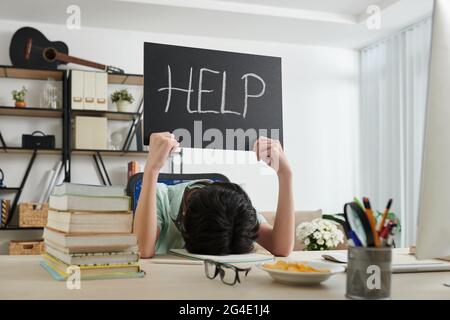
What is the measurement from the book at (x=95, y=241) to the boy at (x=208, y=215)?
0.90 ft

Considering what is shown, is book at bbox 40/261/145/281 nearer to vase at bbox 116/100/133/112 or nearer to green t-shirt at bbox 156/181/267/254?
green t-shirt at bbox 156/181/267/254

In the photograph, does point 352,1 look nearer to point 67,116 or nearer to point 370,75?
point 370,75

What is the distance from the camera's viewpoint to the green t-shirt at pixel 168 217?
5.73 ft

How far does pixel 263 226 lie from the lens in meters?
1.77

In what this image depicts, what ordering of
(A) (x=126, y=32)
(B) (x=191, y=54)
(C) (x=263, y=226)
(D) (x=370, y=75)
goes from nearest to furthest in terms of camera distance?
(B) (x=191, y=54) → (C) (x=263, y=226) → (A) (x=126, y=32) → (D) (x=370, y=75)

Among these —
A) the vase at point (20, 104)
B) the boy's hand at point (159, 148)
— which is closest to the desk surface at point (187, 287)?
the boy's hand at point (159, 148)

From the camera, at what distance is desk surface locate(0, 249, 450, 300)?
87 centimetres

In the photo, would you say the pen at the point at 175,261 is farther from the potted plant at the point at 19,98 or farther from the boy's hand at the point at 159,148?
the potted plant at the point at 19,98

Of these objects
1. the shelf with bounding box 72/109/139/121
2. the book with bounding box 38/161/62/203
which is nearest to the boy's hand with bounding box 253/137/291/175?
the shelf with bounding box 72/109/139/121

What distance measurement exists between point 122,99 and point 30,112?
743 millimetres

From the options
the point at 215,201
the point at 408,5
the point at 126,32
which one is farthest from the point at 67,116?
the point at 215,201

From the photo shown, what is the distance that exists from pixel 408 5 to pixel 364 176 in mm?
1780

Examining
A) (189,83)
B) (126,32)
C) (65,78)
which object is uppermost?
(126,32)

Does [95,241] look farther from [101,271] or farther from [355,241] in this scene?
[355,241]
